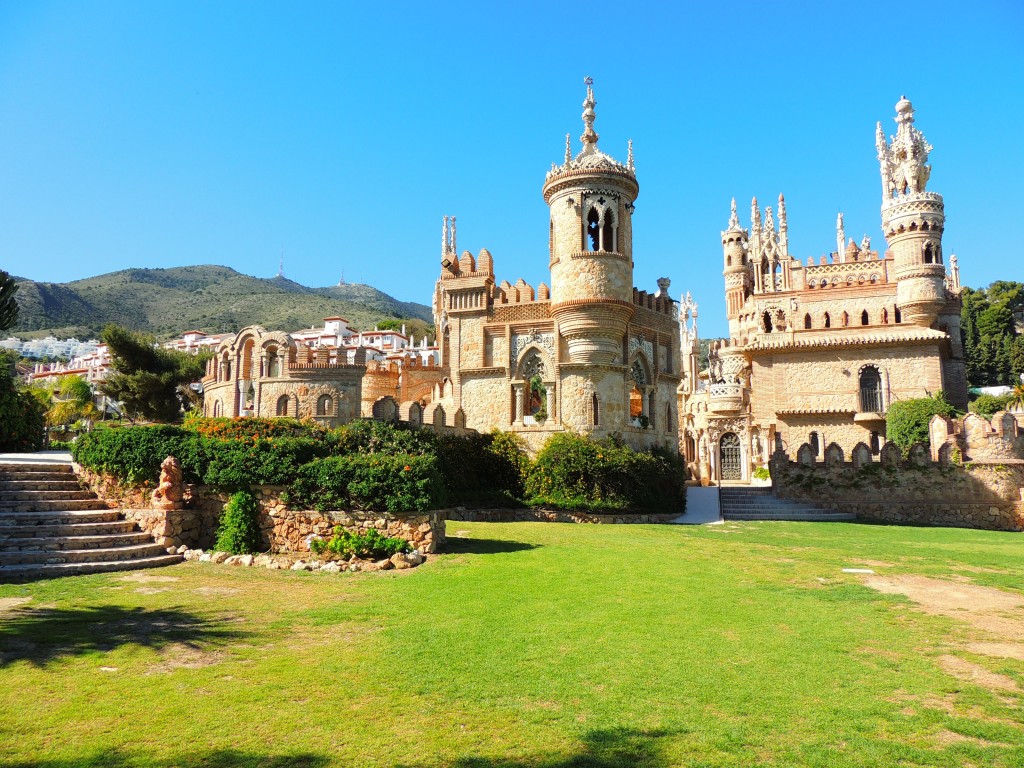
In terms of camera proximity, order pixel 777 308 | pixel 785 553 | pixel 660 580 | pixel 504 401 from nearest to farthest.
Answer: pixel 660 580, pixel 785 553, pixel 504 401, pixel 777 308

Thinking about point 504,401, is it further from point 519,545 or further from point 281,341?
point 281,341

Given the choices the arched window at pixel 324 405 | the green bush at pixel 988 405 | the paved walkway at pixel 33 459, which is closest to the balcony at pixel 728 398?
the green bush at pixel 988 405

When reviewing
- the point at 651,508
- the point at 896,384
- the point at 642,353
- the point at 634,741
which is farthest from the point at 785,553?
the point at 896,384

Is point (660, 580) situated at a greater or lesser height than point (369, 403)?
lesser

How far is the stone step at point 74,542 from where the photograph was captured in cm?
1170

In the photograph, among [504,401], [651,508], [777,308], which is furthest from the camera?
[777,308]

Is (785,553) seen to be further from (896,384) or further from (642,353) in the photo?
(896,384)

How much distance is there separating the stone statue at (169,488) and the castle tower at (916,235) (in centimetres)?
4115

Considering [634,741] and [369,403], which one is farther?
[369,403]

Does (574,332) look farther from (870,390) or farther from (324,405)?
(870,390)

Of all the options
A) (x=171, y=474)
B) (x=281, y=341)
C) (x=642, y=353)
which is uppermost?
(x=281, y=341)

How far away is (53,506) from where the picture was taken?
13.8 m

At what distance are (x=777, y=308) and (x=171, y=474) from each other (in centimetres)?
4068

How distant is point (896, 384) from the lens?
39.4m
